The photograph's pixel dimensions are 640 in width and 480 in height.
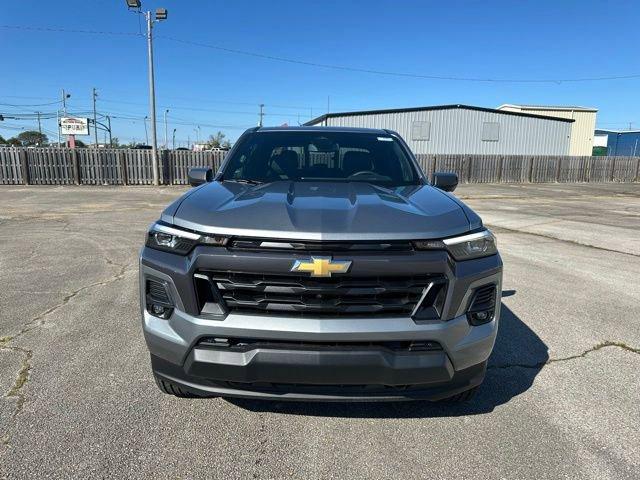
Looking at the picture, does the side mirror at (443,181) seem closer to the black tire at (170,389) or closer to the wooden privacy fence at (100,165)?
the black tire at (170,389)

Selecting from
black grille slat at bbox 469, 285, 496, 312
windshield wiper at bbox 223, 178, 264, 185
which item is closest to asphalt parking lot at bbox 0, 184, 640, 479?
black grille slat at bbox 469, 285, 496, 312

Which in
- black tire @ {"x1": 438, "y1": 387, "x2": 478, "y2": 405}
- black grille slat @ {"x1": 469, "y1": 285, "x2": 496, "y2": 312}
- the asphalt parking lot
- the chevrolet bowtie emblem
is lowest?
the asphalt parking lot

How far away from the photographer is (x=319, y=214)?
237 cm

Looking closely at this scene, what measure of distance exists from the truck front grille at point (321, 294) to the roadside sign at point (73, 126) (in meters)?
34.2

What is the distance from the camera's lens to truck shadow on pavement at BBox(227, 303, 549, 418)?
271cm

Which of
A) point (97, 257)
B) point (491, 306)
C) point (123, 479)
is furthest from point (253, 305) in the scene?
point (97, 257)

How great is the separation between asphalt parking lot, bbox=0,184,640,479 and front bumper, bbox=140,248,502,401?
353mm

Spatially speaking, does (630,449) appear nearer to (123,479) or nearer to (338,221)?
(338,221)

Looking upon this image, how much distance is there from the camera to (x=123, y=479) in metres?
2.15

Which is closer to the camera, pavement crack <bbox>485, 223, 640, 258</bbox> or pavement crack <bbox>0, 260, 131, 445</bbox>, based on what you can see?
pavement crack <bbox>0, 260, 131, 445</bbox>

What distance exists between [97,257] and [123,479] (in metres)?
5.28

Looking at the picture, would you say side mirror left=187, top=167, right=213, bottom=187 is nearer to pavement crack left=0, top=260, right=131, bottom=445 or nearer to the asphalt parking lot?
the asphalt parking lot

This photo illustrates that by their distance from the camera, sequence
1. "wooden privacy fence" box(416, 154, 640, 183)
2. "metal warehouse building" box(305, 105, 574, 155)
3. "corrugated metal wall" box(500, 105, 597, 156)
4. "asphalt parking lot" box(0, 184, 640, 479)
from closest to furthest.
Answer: "asphalt parking lot" box(0, 184, 640, 479) < "wooden privacy fence" box(416, 154, 640, 183) < "metal warehouse building" box(305, 105, 574, 155) < "corrugated metal wall" box(500, 105, 597, 156)

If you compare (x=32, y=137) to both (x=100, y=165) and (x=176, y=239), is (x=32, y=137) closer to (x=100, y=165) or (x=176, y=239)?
(x=100, y=165)
